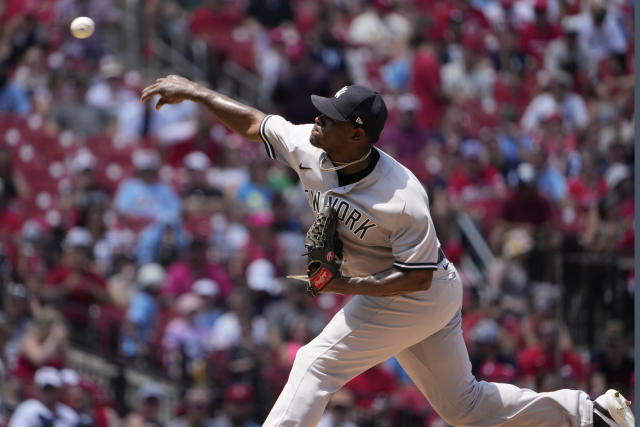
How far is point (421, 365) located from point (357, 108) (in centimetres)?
133

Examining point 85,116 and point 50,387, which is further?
point 85,116

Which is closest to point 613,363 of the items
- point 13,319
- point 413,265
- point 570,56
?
point 413,265

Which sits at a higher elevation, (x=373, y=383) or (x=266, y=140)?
(x=266, y=140)

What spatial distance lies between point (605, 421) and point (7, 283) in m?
5.60

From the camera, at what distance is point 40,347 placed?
341 inches

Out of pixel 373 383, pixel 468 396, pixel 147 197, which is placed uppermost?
pixel 468 396

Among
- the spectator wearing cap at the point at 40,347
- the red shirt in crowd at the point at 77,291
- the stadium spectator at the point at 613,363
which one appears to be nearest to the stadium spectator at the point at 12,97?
the red shirt in crowd at the point at 77,291

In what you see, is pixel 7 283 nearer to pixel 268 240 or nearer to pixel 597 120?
pixel 268 240

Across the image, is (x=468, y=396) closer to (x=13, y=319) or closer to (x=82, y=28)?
(x=82, y=28)

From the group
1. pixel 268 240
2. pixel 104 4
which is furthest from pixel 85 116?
pixel 268 240

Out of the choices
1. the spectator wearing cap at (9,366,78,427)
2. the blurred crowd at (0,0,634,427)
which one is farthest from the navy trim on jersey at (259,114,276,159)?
Answer: the spectator wearing cap at (9,366,78,427)

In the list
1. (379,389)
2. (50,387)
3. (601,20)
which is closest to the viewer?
(50,387)

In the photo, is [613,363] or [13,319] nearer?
[613,363]

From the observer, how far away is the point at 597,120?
1362cm
